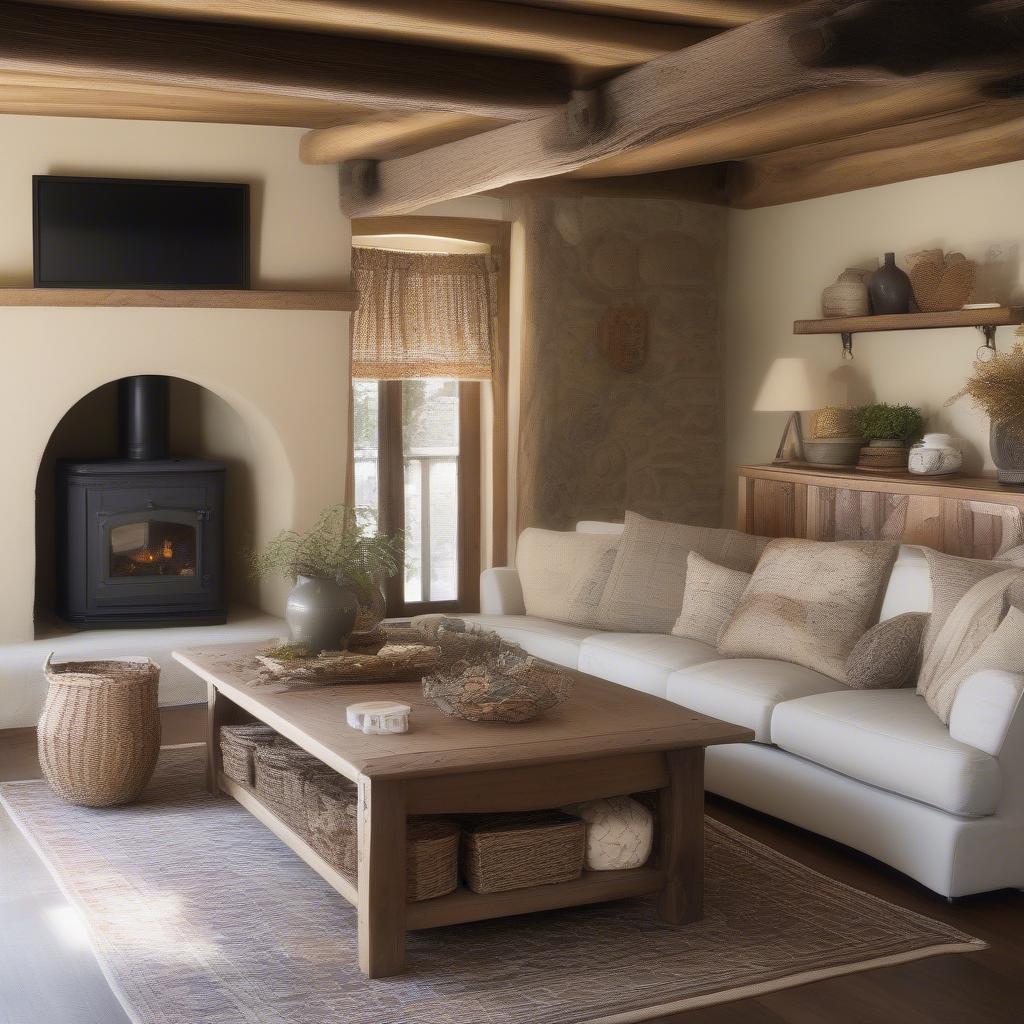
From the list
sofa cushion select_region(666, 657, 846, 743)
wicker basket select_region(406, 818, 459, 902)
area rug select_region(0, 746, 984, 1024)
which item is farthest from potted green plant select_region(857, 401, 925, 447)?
wicker basket select_region(406, 818, 459, 902)

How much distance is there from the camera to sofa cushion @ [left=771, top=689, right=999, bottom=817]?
348 centimetres

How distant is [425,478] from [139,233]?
6.87ft

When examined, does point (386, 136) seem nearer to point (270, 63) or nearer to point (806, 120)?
point (270, 63)

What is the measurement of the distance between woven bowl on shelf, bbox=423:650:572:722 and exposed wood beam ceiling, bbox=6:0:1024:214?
1642 millimetres

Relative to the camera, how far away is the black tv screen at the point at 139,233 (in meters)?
5.75

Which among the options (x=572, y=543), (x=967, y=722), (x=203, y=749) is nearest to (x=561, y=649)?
(x=572, y=543)

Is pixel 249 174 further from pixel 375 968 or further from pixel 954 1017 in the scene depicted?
pixel 954 1017

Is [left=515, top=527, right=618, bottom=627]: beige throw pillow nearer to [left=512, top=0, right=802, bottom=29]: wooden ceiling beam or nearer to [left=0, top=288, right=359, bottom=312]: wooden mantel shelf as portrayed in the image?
[left=0, top=288, right=359, bottom=312]: wooden mantel shelf

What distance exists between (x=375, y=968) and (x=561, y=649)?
2271mm

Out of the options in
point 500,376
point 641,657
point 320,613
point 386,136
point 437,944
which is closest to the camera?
point 437,944

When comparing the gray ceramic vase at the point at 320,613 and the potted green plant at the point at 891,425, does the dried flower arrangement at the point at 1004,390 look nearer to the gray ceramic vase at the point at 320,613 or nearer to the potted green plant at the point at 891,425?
the potted green plant at the point at 891,425

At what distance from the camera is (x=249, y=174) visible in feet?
20.1

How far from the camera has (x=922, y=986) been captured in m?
3.07

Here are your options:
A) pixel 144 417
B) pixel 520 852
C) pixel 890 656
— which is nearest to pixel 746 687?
pixel 890 656
